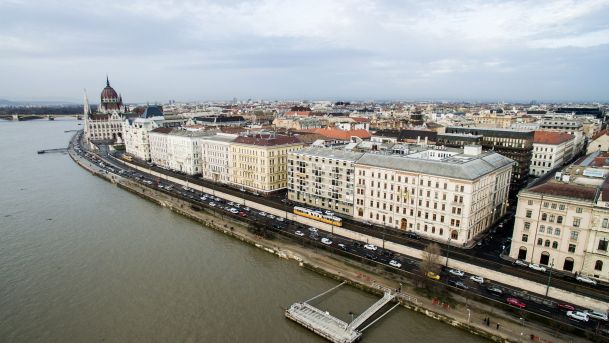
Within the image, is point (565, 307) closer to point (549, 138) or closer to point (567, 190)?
point (567, 190)

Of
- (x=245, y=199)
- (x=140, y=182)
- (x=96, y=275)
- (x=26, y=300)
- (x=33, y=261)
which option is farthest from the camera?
(x=140, y=182)

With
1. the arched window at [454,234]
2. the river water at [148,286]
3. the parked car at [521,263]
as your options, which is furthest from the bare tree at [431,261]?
the parked car at [521,263]

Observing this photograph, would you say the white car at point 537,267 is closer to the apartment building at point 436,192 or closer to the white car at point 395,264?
the apartment building at point 436,192

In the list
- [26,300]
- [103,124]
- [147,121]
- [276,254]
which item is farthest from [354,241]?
[103,124]

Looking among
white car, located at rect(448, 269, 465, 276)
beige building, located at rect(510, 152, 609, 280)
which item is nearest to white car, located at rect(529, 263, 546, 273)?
beige building, located at rect(510, 152, 609, 280)

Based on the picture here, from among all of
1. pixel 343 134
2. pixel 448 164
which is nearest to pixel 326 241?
pixel 448 164

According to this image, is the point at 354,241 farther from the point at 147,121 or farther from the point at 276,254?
the point at 147,121
